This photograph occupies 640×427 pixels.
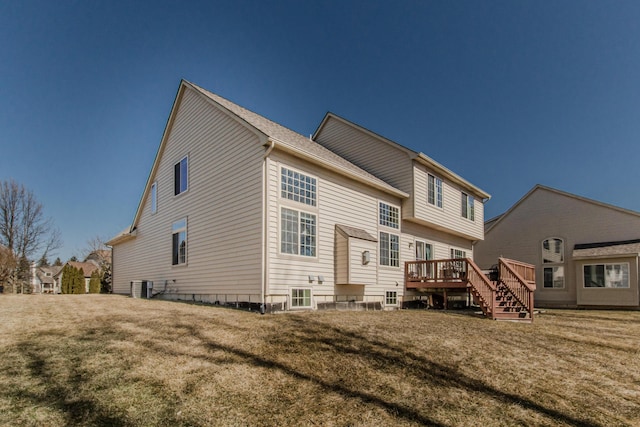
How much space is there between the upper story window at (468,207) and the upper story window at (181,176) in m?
13.5

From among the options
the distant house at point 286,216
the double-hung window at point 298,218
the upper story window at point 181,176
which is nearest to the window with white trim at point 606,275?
the distant house at point 286,216

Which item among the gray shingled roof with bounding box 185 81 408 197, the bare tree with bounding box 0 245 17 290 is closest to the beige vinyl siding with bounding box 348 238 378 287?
the gray shingled roof with bounding box 185 81 408 197

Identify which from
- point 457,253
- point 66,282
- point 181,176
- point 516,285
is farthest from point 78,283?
point 516,285

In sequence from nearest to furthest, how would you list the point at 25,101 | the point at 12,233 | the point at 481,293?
1. the point at 481,293
2. the point at 25,101
3. the point at 12,233

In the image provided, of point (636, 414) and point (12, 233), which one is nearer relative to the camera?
point (636, 414)

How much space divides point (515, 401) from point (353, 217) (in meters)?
8.42

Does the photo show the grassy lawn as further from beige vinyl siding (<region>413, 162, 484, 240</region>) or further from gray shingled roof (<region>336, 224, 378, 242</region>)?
beige vinyl siding (<region>413, 162, 484, 240</region>)

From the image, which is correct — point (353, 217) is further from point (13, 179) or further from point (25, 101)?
point (13, 179)

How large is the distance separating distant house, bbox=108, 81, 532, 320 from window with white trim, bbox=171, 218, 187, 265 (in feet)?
0.26

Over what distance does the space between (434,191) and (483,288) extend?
558 centimetres

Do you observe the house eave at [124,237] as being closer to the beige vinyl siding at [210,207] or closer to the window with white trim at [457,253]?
the beige vinyl siding at [210,207]

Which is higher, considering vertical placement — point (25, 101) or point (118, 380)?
point (25, 101)

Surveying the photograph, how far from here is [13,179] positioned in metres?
30.1

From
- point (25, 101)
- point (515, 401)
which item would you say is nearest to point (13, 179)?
point (25, 101)
